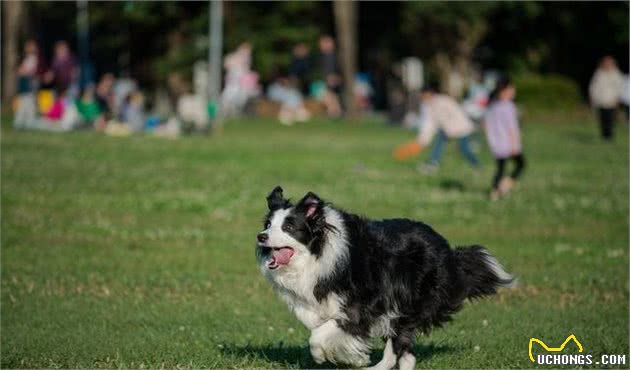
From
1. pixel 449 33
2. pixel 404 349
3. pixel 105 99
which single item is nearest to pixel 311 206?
pixel 404 349

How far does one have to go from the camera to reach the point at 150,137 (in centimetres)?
3631

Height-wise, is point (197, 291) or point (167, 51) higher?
point (167, 51)

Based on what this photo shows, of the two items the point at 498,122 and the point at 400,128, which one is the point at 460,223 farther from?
the point at 400,128

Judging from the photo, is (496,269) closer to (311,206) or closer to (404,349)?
(404,349)

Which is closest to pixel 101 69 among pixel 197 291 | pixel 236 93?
pixel 236 93

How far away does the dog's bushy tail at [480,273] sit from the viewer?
32.3ft

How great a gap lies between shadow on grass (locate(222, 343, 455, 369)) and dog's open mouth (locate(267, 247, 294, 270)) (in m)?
1.06

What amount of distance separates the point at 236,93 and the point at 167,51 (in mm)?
16705

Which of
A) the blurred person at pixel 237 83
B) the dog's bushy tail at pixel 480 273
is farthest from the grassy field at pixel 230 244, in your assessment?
the blurred person at pixel 237 83

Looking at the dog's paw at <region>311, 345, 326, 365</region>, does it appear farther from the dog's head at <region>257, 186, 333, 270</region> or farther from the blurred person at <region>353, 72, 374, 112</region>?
the blurred person at <region>353, 72, 374, 112</region>

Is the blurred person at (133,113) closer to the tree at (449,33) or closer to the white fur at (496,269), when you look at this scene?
the tree at (449,33)

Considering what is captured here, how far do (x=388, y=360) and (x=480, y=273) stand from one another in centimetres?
121

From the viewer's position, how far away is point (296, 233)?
866cm

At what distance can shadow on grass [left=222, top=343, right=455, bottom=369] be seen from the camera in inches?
376
